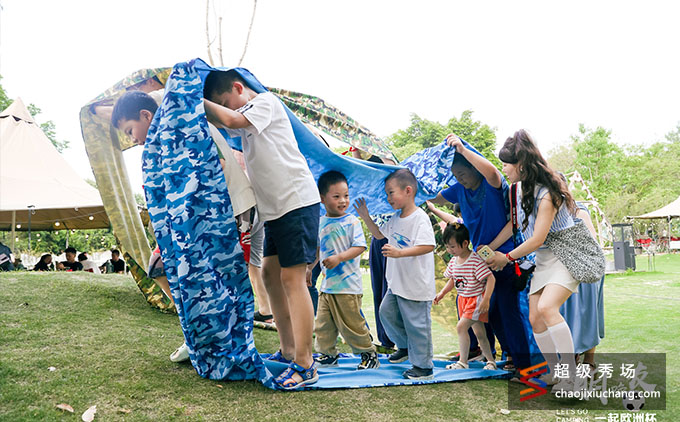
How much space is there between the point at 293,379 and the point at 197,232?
880 mm

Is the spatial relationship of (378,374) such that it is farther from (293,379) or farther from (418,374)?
(293,379)

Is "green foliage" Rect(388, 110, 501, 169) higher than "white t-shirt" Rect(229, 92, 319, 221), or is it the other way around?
"green foliage" Rect(388, 110, 501, 169)

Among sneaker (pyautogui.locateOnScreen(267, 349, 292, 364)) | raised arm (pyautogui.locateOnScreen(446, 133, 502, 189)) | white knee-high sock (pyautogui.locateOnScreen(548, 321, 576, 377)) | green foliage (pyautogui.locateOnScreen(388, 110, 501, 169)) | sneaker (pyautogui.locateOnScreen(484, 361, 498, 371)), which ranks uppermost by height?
green foliage (pyautogui.locateOnScreen(388, 110, 501, 169))

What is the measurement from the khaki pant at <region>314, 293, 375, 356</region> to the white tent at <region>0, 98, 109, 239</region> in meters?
9.82

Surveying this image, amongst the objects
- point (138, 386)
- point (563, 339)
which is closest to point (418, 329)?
point (563, 339)

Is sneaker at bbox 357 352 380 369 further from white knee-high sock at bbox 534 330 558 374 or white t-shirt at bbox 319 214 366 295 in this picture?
white knee-high sock at bbox 534 330 558 374

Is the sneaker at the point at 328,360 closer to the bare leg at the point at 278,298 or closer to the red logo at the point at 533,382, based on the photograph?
the bare leg at the point at 278,298

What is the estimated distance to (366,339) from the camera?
319cm

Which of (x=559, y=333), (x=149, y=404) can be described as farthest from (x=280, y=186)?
(x=559, y=333)

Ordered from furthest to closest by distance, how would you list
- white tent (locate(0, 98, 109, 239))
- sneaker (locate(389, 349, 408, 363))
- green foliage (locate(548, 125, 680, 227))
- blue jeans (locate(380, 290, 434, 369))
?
1. green foliage (locate(548, 125, 680, 227))
2. white tent (locate(0, 98, 109, 239))
3. sneaker (locate(389, 349, 408, 363))
4. blue jeans (locate(380, 290, 434, 369))

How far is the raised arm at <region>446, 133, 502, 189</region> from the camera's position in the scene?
10.4 ft

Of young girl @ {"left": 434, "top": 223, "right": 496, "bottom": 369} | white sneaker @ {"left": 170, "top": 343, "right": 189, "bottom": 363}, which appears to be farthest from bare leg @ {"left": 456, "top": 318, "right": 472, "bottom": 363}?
white sneaker @ {"left": 170, "top": 343, "right": 189, "bottom": 363}

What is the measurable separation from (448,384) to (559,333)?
2.33ft

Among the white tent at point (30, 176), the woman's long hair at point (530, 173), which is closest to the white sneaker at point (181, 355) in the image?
the woman's long hair at point (530, 173)
